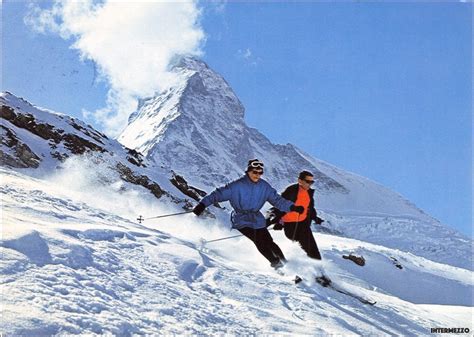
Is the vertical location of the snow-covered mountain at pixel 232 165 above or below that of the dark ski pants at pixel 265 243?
above

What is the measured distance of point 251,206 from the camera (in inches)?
286

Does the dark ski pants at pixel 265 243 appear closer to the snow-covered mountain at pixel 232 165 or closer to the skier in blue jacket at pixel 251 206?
the skier in blue jacket at pixel 251 206

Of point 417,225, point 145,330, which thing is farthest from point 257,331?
point 417,225

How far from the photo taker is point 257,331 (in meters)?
4.14

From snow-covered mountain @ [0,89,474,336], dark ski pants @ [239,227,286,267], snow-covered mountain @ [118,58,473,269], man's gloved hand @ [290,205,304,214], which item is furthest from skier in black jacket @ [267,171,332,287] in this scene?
snow-covered mountain @ [118,58,473,269]

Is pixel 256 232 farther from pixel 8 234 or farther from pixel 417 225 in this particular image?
pixel 417 225

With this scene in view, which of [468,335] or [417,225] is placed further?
[417,225]

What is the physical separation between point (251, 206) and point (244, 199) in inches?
6.3

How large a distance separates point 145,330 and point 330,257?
1383cm

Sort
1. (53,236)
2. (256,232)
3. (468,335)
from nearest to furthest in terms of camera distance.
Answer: (53,236) → (468,335) → (256,232)

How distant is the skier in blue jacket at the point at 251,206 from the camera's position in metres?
7.12

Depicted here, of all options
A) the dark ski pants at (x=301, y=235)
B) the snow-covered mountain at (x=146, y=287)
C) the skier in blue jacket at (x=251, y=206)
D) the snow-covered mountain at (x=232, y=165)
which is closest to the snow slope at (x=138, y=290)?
the snow-covered mountain at (x=146, y=287)

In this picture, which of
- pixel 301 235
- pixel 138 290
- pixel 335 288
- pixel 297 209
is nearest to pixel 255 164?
pixel 297 209

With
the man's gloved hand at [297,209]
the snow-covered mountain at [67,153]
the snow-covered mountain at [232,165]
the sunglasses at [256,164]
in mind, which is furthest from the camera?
the snow-covered mountain at [232,165]
